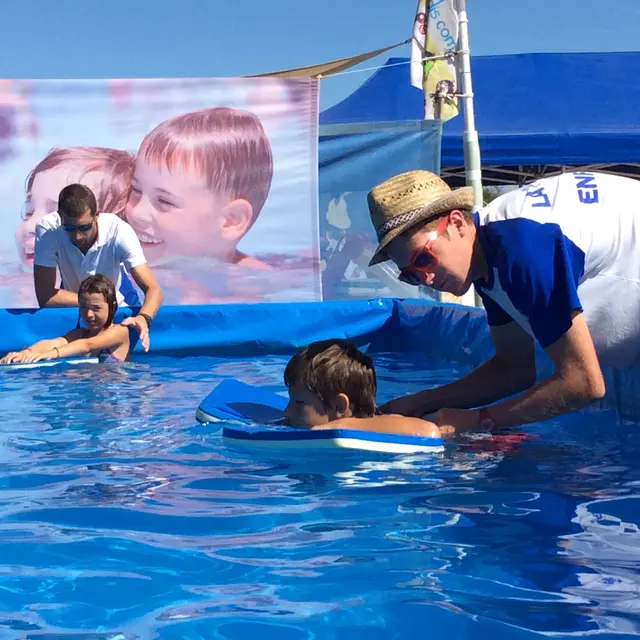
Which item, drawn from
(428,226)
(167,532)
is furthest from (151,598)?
(428,226)

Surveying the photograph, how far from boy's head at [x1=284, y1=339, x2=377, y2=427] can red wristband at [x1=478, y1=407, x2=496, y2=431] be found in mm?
448

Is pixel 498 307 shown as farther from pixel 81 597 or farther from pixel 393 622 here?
pixel 81 597

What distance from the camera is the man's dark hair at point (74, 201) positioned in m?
5.64

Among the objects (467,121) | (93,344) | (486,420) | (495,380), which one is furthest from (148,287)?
(486,420)

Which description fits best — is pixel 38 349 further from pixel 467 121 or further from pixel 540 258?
pixel 540 258

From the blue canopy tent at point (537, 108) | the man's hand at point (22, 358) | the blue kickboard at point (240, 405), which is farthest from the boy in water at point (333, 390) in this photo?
the blue canopy tent at point (537, 108)

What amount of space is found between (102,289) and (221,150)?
271cm

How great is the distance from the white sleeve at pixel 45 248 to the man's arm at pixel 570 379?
4.20 meters

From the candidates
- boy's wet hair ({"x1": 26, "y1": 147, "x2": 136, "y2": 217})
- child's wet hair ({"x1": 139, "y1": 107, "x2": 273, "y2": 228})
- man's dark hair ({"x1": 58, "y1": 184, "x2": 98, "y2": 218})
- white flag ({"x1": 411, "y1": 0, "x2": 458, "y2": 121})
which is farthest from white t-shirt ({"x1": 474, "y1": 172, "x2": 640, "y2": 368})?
boy's wet hair ({"x1": 26, "y1": 147, "x2": 136, "y2": 217})

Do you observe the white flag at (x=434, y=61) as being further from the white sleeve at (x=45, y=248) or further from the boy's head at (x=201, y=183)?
the white sleeve at (x=45, y=248)

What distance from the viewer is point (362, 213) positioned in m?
7.93

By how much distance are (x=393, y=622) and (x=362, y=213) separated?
6.43 metres

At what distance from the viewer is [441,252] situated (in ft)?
7.64

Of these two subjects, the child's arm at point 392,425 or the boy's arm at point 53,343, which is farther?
the boy's arm at point 53,343
